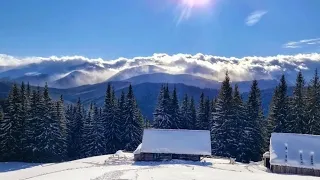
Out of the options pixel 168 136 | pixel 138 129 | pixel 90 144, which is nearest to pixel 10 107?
pixel 90 144

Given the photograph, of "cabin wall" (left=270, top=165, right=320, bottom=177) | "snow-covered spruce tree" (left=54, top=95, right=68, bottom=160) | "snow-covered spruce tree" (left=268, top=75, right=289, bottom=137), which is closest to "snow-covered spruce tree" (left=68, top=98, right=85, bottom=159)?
"snow-covered spruce tree" (left=54, top=95, right=68, bottom=160)

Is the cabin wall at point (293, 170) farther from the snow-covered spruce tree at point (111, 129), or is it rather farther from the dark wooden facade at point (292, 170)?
the snow-covered spruce tree at point (111, 129)

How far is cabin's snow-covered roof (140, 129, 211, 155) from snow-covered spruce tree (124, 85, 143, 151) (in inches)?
472

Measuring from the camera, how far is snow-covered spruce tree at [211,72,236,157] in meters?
68.1

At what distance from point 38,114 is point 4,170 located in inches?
519

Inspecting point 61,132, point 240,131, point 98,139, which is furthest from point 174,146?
point 61,132

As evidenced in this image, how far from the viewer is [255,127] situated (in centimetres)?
6894

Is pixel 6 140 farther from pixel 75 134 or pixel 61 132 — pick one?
pixel 75 134

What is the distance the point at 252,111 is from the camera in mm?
70500

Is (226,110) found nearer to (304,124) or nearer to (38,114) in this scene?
(304,124)

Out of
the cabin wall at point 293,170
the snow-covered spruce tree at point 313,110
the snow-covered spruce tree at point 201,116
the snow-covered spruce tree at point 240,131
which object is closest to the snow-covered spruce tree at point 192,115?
the snow-covered spruce tree at point 201,116

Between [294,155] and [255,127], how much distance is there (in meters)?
16.0

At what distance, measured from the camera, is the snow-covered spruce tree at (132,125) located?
75188 millimetres

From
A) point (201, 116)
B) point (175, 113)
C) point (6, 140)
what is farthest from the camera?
point (201, 116)
